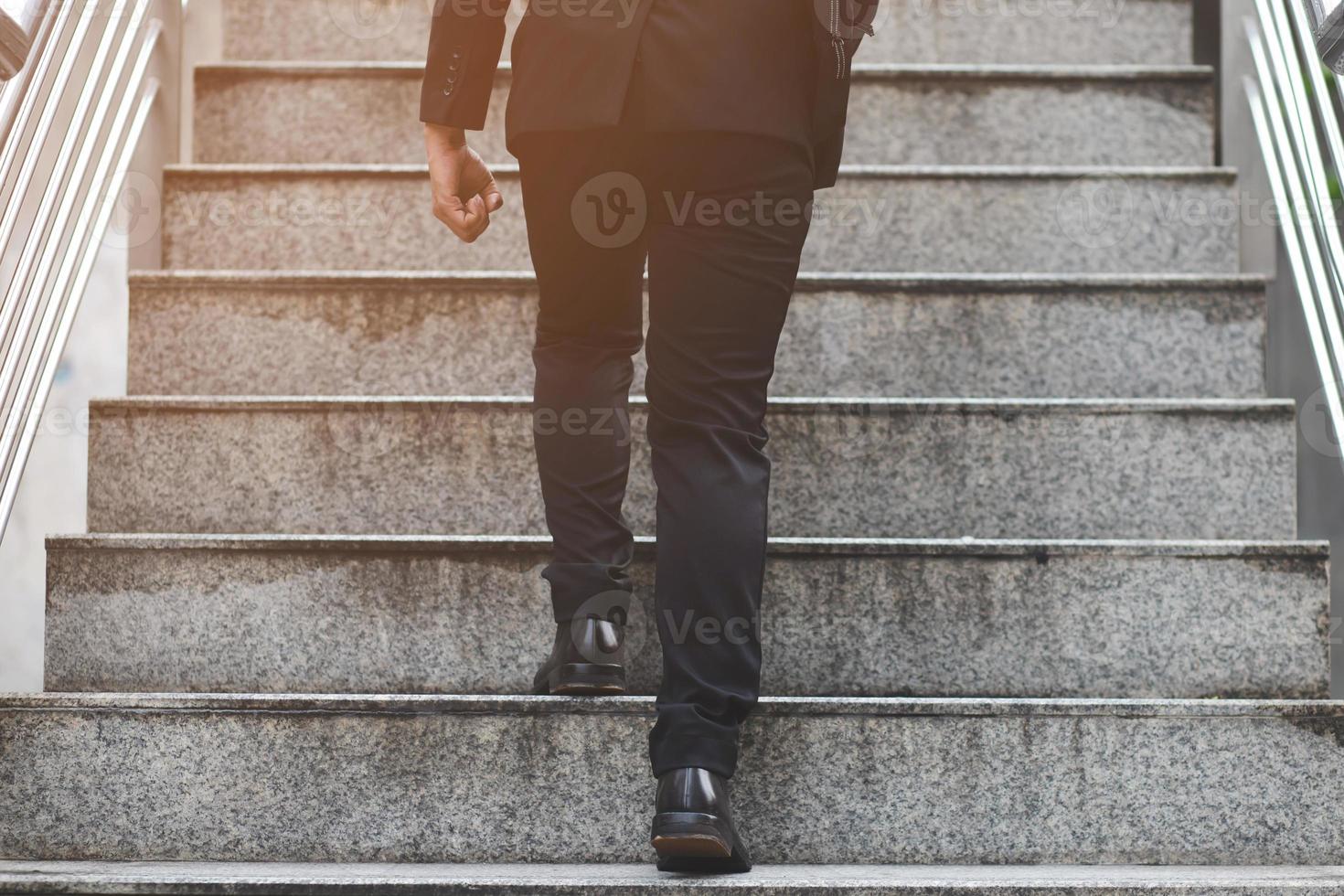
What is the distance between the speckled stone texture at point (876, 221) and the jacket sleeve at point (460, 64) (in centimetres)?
82

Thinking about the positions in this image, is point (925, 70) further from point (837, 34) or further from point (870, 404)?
point (837, 34)

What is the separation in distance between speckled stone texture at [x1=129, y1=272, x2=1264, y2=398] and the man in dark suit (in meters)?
0.64

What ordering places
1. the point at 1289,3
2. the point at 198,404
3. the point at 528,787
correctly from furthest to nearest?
the point at 1289,3
the point at 198,404
the point at 528,787

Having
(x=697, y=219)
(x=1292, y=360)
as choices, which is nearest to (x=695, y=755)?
(x=697, y=219)

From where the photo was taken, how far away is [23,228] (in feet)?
6.66

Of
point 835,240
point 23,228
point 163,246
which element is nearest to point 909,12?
point 835,240

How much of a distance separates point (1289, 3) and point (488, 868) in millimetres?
1708

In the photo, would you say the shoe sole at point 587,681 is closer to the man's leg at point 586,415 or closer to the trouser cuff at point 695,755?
the man's leg at point 586,415

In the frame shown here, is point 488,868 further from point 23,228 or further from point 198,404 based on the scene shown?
point 23,228

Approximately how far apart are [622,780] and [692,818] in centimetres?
20

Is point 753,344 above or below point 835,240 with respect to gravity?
below

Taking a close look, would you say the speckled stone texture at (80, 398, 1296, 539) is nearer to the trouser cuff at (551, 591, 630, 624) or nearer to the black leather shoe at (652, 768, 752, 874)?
the trouser cuff at (551, 591, 630, 624)

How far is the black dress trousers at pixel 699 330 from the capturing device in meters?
1.26

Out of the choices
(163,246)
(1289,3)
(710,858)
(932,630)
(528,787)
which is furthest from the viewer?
(163,246)
